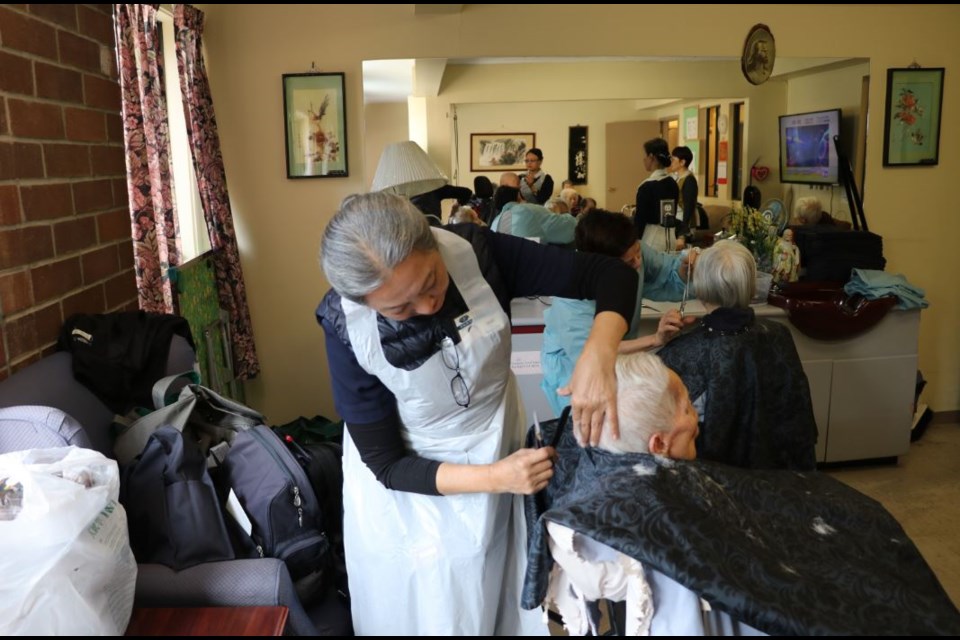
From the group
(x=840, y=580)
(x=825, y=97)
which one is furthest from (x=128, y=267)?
(x=825, y=97)

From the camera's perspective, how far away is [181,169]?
3.48 m

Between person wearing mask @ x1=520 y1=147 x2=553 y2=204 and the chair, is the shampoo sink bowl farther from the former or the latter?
the chair

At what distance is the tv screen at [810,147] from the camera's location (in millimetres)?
3895

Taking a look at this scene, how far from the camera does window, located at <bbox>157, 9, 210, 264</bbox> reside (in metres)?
3.27

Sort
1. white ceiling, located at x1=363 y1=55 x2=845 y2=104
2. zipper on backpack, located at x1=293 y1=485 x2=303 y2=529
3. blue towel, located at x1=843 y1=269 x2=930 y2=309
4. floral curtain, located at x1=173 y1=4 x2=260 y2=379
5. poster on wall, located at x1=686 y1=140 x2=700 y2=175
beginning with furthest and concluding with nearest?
poster on wall, located at x1=686 y1=140 x2=700 y2=175
white ceiling, located at x1=363 y1=55 x2=845 y2=104
blue towel, located at x1=843 y1=269 x2=930 y2=309
floral curtain, located at x1=173 y1=4 x2=260 y2=379
zipper on backpack, located at x1=293 y1=485 x2=303 y2=529

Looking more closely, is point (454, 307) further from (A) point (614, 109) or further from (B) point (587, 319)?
(A) point (614, 109)

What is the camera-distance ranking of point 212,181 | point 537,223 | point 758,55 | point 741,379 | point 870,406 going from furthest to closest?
point 758,55, point 537,223, point 870,406, point 212,181, point 741,379

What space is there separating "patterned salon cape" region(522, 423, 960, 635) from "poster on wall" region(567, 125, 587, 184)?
8.03 ft

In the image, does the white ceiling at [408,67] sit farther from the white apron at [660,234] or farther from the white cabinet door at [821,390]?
the white cabinet door at [821,390]

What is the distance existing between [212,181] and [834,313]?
2794mm

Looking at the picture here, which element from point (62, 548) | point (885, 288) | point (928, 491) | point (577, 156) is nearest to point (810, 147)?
point (885, 288)

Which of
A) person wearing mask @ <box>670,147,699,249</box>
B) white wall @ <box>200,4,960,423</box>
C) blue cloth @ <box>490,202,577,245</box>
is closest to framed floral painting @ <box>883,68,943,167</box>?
white wall @ <box>200,4,960,423</box>

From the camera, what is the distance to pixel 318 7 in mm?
3516

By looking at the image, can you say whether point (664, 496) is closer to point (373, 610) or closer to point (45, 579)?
point (373, 610)
